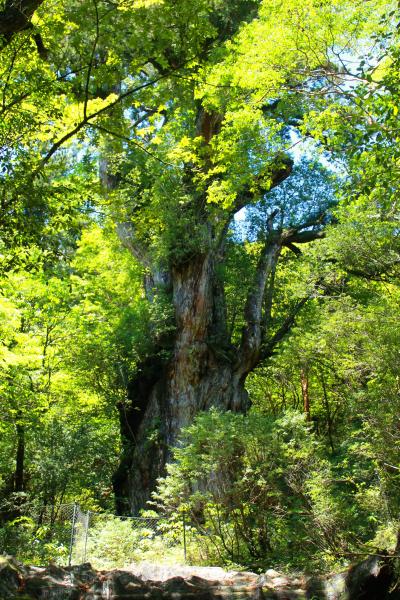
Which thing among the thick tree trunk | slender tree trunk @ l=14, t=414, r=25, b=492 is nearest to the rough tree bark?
the thick tree trunk

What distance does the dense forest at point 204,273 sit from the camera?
732 centimetres

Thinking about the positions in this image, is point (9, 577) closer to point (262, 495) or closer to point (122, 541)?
point (122, 541)

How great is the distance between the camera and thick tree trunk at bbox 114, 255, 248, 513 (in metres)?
13.7

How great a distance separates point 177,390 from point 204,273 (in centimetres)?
303

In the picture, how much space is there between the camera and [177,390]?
46.2 ft

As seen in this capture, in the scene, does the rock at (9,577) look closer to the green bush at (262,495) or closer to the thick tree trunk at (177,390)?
the green bush at (262,495)

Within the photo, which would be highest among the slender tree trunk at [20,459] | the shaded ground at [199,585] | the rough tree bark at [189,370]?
the rough tree bark at [189,370]

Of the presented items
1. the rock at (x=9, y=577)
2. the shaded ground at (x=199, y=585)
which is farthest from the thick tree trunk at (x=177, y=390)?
the rock at (x=9, y=577)

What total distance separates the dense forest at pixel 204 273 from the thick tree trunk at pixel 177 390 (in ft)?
0.17

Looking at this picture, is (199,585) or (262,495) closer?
(199,585)

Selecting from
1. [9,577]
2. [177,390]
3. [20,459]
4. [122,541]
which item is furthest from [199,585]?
[20,459]

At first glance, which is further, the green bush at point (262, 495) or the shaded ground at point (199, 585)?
the green bush at point (262, 495)

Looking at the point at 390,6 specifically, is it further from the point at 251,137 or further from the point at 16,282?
the point at 16,282

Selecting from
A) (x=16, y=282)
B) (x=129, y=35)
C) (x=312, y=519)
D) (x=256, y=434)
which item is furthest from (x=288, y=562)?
(x=16, y=282)
